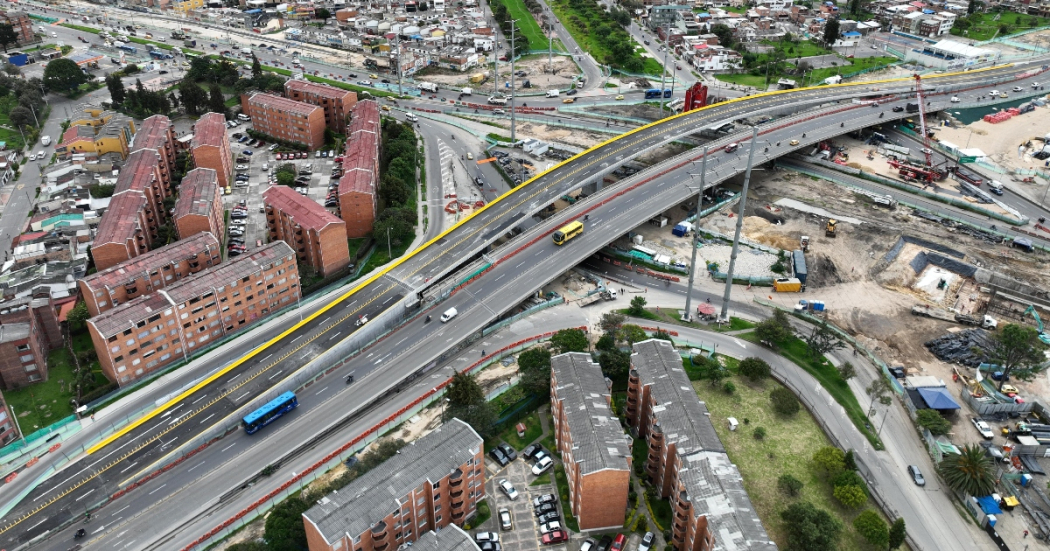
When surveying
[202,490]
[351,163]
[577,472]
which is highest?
[351,163]

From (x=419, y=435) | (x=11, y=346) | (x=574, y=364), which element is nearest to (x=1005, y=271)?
(x=574, y=364)

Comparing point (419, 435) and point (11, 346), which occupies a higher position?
point (11, 346)

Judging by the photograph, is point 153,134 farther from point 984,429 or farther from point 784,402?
point 984,429

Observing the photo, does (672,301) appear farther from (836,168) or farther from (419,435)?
(836,168)

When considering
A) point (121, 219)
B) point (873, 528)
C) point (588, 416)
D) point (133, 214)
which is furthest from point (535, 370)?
point (133, 214)

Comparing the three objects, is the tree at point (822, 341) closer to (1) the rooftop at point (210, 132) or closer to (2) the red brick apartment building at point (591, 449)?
(2) the red brick apartment building at point (591, 449)

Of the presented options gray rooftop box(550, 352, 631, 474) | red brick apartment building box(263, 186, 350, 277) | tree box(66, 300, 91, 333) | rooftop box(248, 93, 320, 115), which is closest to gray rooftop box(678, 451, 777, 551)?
gray rooftop box(550, 352, 631, 474)

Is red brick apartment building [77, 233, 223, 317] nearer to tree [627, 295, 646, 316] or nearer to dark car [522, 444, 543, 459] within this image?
dark car [522, 444, 543, 459]
